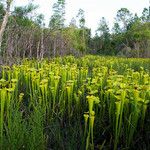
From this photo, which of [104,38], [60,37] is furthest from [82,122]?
[104,38]

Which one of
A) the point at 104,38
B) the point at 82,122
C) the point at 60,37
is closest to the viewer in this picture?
the point at 82,122

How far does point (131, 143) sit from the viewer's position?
115 inches

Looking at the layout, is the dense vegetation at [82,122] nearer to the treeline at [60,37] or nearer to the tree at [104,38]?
the treeline at [60,37]

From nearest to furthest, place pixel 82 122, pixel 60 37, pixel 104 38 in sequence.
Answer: pixel 82 122 → pixel 60 37 → pixel 104 38

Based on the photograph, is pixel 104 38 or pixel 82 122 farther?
pixel 104 38

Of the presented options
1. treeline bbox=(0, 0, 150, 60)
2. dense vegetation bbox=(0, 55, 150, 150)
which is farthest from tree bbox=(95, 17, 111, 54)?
dense vegetation bbox=(0, 55, 150, 150)

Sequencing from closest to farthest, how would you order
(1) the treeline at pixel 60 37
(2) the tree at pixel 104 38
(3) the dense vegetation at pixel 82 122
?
(3) the dense vegetation at pixel 82 122 → (1) the treeline at pixel 60 37 → (2) the tree at pixel 104 38

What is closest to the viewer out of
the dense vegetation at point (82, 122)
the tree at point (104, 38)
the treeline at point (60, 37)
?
the dense vegetation at point (82, 122)

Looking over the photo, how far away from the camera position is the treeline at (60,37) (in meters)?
9.23

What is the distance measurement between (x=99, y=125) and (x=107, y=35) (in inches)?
2067

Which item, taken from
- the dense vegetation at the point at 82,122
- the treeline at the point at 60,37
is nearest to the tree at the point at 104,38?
the treeline at the point at 60,37

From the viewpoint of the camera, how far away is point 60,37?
16344 millimetres

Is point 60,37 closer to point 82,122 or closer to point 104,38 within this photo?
point 82,122

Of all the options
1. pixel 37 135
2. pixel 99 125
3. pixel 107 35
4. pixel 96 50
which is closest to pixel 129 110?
pixel 99 125
